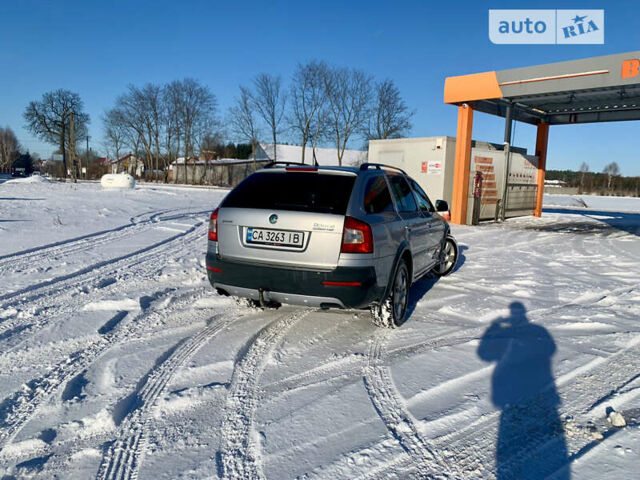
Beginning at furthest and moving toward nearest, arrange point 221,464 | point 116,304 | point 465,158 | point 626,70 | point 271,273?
point 465,158 < point 626,70 < point 116,304 < point 271,273 < point 221,464

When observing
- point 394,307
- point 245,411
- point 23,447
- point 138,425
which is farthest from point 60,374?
point 394,307

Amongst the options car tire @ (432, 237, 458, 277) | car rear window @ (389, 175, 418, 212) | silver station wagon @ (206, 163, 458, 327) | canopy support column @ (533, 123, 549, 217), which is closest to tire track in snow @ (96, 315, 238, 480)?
silver station wagon @ (206, 163, 458, 327)

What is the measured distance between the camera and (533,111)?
19078 mm

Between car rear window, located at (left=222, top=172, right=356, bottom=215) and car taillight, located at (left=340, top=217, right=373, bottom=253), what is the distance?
0.14 metres

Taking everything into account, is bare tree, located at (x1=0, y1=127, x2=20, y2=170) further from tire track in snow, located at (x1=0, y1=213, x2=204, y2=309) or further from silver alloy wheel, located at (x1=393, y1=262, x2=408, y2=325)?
silver alloy wheel, located at (x1=393, y1=262, x2=408, y2=325)

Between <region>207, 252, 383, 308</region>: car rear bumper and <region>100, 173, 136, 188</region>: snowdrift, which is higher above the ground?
<region>100, 173, 136, 188</region>: snowdrift

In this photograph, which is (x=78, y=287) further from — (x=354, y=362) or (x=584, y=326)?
(x=584, y=326)

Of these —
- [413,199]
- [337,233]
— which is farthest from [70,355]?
[413,199]

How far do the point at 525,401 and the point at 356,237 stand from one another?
179 centimetres

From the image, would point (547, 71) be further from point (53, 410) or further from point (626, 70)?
point (53, 410)

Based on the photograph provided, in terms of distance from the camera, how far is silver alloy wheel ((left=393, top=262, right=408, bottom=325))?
4613mm

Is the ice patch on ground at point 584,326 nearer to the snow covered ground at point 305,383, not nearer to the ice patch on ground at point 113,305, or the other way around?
the snow covered ground at point 305,383

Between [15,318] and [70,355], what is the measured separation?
4.17ft

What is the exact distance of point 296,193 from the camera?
4250 mm
